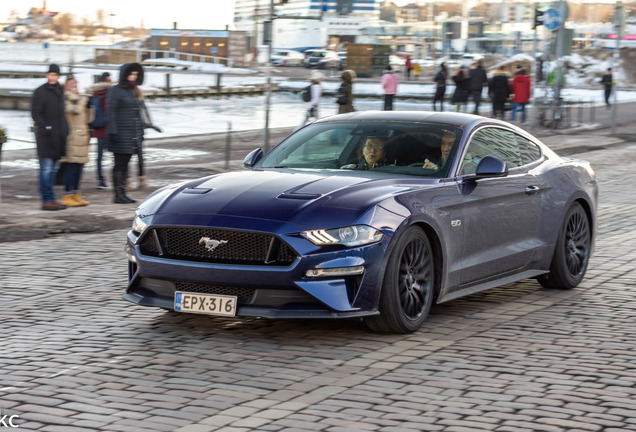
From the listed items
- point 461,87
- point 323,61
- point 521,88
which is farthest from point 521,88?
point 323,61

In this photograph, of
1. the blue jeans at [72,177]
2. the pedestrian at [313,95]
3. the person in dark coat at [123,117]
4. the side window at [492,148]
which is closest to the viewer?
the side window at [492,148]

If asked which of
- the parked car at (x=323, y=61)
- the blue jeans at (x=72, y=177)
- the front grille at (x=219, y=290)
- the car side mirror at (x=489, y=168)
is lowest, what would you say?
the parked car at (x=323, y=61)

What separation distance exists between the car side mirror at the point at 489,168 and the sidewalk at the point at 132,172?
20.4ft

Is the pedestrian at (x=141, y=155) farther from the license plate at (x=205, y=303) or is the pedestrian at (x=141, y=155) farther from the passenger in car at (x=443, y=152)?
the license plate at (x=205, y=303)

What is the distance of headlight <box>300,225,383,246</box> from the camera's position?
6.70 metres

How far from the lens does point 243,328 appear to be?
7422 millimetres

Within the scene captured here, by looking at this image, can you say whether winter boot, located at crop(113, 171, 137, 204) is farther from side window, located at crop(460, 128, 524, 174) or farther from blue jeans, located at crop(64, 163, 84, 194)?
side window, located at crop(460, 128, 524, 174)

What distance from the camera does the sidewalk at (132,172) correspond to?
1312cm

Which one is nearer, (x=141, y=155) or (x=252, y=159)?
(x=252, y=159)

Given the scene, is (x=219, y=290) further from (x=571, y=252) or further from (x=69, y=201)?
(x=69, y=201)

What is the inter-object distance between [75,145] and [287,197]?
28.7 feet

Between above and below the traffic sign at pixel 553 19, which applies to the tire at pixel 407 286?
below

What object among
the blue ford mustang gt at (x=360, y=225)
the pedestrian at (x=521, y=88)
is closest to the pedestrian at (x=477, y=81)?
the pedestrian at (x=521, y=88)

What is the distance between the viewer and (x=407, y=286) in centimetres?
719
